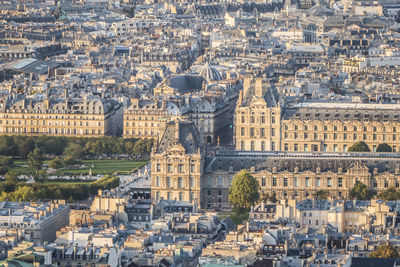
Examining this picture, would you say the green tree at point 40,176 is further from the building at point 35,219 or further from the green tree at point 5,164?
the building at point 35,219

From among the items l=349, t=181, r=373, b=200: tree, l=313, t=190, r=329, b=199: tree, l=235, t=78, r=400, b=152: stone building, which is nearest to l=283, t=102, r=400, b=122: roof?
l=235, t=78, r=400, b=152: stone building

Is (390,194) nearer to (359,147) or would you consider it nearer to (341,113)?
(359,147)

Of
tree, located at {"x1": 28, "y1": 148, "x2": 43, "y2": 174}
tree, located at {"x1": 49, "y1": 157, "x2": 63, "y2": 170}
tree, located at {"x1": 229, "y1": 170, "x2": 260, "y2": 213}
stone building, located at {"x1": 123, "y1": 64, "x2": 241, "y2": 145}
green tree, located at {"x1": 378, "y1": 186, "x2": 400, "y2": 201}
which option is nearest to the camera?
green tree, located at {"x1": 378, "y1": 186, "x2": 400, "y2": 201}

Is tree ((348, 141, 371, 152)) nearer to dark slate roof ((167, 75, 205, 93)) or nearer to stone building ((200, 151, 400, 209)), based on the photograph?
stone building ((200, 151, 400, 209))

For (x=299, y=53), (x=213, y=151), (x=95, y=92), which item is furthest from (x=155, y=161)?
(x=299, y=53)

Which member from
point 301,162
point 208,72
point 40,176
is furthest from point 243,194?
point 208,72

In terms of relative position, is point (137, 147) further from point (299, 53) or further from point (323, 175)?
point (299, 53)
